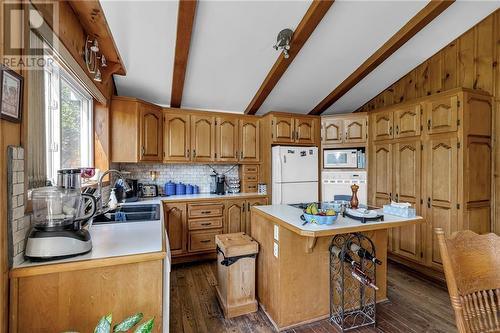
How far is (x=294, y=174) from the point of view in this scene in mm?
3689

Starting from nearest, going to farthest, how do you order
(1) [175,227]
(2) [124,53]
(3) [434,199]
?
(2) [124,53] < (3) [434,199] < (1) [175,227]

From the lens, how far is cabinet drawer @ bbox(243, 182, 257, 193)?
3.89 m

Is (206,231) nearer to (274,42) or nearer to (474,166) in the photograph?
(274,42)

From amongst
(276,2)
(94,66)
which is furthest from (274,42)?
(94,66)

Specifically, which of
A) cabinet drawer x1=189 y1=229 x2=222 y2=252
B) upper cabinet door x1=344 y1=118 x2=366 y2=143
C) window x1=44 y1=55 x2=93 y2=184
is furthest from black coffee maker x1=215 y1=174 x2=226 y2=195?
upper cabinet door x1=344 y1=118 x2=366 y2=143

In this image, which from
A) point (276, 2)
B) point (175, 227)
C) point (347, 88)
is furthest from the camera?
point (347, 88)

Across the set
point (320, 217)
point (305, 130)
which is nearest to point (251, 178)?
point (305, 130)

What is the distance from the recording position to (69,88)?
2.08m

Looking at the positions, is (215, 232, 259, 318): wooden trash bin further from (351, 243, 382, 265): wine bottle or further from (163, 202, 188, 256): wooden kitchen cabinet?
(163, 202, 188, 256): wooden kitchen cabinet

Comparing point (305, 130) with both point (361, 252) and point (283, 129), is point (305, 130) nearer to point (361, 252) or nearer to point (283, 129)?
point (283, 129)

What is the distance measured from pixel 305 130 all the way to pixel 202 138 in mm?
1635

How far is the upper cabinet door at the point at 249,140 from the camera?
386 centimetres

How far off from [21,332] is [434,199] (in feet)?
12.1

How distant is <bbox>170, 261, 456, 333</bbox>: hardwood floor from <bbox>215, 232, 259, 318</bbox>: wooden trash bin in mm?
85
